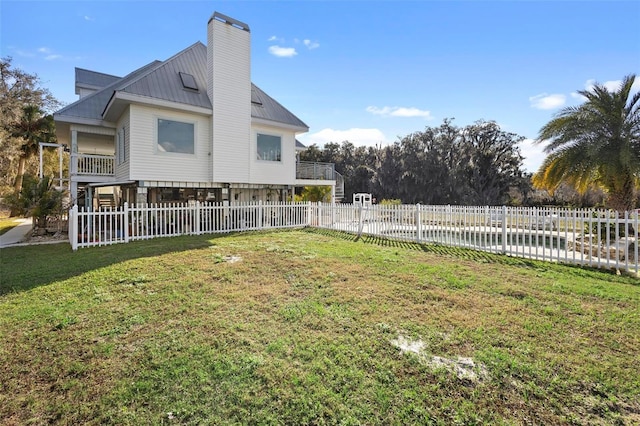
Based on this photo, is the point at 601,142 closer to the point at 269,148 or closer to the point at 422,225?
the point at 422,225

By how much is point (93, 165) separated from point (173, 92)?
521 centimetres

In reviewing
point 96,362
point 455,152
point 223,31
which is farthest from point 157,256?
point 455,152

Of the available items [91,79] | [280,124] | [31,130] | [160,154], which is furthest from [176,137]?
[31,130]

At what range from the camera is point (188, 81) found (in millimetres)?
13703

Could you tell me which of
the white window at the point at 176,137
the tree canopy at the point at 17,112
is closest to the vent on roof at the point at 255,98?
the white window at the point at 176,137

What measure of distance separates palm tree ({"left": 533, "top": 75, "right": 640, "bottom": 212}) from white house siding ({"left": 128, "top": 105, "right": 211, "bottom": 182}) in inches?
535

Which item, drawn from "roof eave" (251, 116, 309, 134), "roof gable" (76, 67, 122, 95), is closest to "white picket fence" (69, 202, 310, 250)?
"roof eave" (251, 116, 309, 134)

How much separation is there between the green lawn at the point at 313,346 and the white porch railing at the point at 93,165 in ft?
27.3

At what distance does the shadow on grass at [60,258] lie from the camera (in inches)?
238

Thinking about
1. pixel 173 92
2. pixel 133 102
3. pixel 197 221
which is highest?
pixel 173 92

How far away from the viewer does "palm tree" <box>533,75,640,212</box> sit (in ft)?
34.2

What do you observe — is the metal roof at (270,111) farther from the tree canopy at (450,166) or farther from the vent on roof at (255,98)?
the tree canopy at (450,166)

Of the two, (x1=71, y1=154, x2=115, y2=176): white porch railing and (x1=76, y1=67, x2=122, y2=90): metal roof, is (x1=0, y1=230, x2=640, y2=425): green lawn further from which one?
(x1=76, y1=67, x2=122, y2=90): metal roof

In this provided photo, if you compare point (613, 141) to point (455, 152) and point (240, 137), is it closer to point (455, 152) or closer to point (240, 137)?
point (240, 137)
